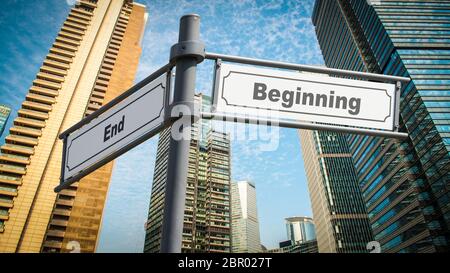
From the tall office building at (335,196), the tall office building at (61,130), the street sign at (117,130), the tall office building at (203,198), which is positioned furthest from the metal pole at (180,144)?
the tall office building at (203,198)

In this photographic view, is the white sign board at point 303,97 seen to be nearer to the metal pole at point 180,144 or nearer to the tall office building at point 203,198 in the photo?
the metal pole at point 180,144

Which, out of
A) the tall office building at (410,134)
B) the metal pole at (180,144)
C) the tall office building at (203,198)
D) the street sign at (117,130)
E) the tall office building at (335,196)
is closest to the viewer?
the metal pole at (180,144)

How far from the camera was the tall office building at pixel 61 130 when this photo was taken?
77.1m

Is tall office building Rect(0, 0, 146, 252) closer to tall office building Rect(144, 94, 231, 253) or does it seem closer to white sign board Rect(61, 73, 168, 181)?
tall office building Rect(144, 94, 231, 253)

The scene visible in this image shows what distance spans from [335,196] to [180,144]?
131 meters

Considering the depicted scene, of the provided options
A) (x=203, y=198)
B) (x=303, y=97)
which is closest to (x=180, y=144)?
(x=303, y=97)

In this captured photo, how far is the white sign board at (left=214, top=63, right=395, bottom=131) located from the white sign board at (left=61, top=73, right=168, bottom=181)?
14.7 inches

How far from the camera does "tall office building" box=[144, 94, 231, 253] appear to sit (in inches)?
5595

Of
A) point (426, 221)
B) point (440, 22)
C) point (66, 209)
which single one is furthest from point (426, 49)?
point (66, 209)

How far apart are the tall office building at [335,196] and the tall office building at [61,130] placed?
287 ft

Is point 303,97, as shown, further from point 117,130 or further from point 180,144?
point 117,130

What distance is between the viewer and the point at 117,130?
194 cm

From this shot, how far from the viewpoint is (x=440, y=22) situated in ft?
288
